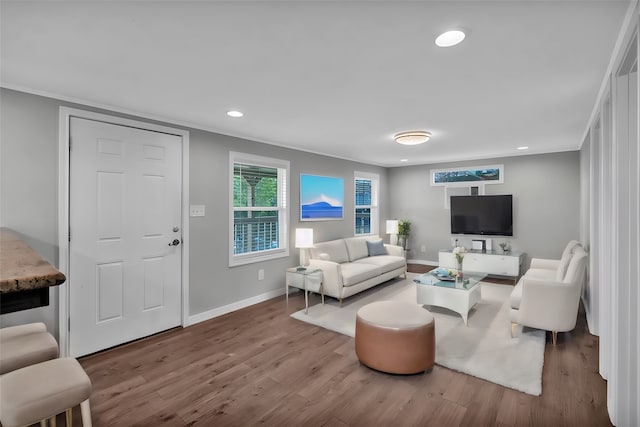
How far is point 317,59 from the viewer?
1.99 m

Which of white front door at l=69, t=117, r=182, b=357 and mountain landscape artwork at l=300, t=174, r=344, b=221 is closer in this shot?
white front door at l=69, t=117, r=182, b=357

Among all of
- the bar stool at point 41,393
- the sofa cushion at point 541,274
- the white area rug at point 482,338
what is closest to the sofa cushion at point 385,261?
the white area rug at point 482,338

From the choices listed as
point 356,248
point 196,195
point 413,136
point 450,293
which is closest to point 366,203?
point 356,248

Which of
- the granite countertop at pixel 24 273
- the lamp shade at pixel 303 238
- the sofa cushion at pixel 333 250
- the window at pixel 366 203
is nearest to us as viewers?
the granite countertop at pixel 24 273

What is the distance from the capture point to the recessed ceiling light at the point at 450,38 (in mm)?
1688

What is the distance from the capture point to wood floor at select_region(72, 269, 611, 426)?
6.47ft

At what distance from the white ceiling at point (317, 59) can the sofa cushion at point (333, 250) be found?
2.03 metres

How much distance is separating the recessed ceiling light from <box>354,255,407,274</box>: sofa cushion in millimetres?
3492

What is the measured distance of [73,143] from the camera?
2.72 metres

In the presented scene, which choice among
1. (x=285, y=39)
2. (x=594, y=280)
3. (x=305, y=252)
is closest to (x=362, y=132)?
(x=305, y=252)

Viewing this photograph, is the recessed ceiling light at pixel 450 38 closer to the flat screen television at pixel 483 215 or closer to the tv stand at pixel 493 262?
the tv stand at pixel 493 262

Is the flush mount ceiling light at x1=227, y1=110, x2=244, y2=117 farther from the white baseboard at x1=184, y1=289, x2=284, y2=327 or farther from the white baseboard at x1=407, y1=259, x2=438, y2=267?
the white baseboard at x1=407, y1=259, x2=438, y2=267

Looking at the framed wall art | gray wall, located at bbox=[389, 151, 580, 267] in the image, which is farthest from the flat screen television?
the framed wall art

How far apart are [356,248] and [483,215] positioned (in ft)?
8.19
